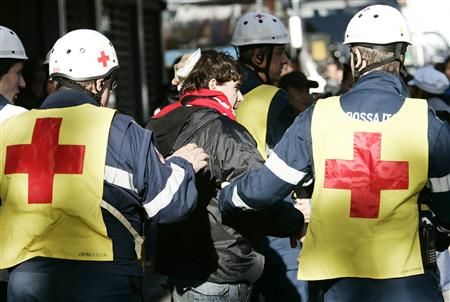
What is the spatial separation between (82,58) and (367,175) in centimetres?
139

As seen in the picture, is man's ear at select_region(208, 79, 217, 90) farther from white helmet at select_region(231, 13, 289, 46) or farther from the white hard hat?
white helmet at select_region(231, 13, 289, 46)

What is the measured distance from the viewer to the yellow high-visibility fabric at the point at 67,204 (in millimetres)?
4492

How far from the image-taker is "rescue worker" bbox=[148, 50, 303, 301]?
507 cm

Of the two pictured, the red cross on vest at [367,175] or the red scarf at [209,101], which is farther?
the red scarf at [209,101]

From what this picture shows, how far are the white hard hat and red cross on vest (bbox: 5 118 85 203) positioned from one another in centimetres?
135

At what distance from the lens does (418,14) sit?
24844 mm

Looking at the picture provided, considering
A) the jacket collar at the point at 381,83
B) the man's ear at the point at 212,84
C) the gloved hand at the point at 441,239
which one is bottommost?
the gloved hand at the point at 441,239

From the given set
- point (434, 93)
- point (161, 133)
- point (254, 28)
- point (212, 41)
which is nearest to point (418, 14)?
point (212, 41)

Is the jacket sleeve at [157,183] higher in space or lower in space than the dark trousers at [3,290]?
higher

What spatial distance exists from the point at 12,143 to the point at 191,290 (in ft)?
3.90

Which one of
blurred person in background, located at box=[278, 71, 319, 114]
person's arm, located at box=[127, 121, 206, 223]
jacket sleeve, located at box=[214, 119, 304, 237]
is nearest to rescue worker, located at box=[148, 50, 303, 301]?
jacket sleeve, located at box=[214, 119, 304, 237]

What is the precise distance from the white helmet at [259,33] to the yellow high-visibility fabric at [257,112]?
0.48 m

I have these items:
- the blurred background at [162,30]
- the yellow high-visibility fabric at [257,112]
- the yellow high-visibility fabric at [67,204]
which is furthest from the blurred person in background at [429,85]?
the yellow high-visibility fabric at [67,204]

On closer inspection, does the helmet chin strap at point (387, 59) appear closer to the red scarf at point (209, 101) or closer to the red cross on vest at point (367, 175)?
the red cross on vest at point (367, 175)
